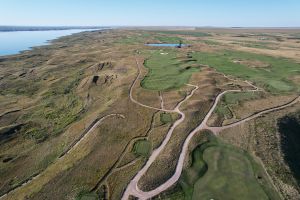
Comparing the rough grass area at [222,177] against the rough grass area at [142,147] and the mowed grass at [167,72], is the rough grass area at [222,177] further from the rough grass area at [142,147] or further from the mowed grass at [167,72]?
the mowed grass at [167,72]

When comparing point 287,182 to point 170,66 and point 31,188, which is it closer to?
point 31,188

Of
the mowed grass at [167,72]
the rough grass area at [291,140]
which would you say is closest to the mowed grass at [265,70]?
the mowed grass at [167,72]

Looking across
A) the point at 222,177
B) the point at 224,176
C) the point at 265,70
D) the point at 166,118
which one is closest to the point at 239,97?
the point at 166,118

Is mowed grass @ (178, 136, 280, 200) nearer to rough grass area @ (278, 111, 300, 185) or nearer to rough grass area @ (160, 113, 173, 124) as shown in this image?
rough grass area @ (278, 111, 300, 185)

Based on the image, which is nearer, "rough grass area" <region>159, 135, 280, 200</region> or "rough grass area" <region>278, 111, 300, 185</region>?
"rough grass area" <region>159, 135, 280, 200</region>

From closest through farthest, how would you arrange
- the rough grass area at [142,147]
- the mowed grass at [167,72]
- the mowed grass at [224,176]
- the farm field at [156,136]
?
the mowed grass at [224,176] → the farm field at [156,136] → the rough grass area at [142,147] → the mowed grass at [167,72]

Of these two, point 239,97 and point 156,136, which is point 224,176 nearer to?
point 156,136

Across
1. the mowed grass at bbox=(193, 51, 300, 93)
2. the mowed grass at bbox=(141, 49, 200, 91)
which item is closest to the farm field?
the mowed grass at bbox=(141, 49, 200, 91)
